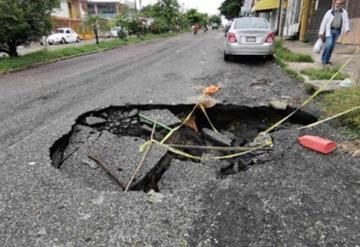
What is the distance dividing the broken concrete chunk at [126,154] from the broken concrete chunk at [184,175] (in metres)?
0.20

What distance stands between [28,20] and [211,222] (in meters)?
12.1

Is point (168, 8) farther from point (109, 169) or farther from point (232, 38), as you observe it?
point (109, 169)

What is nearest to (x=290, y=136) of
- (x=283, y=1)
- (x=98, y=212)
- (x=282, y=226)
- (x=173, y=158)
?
(x=173, y=158)

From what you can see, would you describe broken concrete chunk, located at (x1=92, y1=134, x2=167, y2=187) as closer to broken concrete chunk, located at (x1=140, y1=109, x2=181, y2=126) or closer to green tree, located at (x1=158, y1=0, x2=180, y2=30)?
broken concrete chunk, located at (x1=140, y1=109, x2=181, y2=126)

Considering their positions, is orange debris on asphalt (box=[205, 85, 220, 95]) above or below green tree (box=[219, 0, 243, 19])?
below

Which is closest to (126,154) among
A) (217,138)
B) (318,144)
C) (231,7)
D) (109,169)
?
(109,169)

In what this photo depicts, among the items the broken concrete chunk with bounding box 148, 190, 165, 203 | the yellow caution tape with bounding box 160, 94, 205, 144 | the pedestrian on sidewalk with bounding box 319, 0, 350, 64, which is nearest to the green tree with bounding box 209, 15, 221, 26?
the pedestrian on sidewalk with bounding box 319, 0, 350, 64

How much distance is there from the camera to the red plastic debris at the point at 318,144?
132 inches

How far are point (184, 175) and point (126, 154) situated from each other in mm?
758

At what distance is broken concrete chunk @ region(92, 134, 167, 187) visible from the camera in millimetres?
3283

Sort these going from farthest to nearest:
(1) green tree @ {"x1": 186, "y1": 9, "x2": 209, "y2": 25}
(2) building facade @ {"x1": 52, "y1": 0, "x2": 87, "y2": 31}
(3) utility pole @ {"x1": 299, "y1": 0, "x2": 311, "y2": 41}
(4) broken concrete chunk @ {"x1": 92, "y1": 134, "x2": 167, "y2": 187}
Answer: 1. (1) green tree @ {"x1": 186, "y1": 9, "x2": 209, "y2": 25}
2. (2) building facade @ {"x1": 52, "y1": 0, "x2": 87, "y2": 31}
3. (3) utility pole @ {"x1": 299, "y1": 0, "x2": 311, "y2": 41}
4. (4) broken concrete chunk @ {"x1": 92, "y1": 134, "x2": 167, "y2": 187}

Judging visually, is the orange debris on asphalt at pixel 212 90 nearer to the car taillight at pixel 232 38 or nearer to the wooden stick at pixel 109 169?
the wooden stick at pixel 109 169

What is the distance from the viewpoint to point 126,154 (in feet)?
12.0

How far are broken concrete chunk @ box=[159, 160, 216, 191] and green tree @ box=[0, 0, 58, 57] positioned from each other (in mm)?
10394
